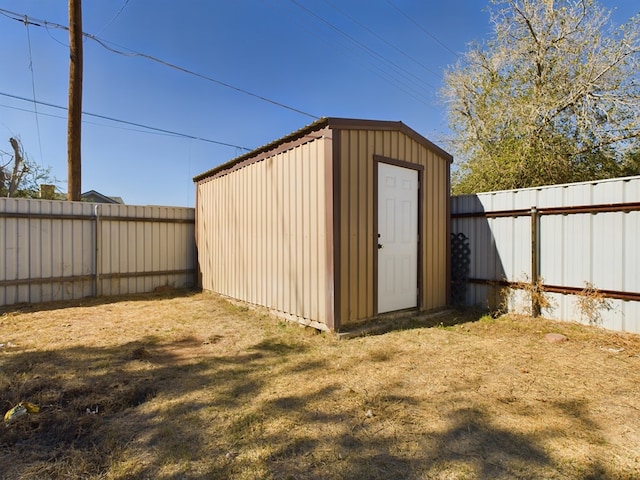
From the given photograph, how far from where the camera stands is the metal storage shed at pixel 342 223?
411 cm

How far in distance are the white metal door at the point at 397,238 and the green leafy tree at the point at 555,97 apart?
4.39 meters

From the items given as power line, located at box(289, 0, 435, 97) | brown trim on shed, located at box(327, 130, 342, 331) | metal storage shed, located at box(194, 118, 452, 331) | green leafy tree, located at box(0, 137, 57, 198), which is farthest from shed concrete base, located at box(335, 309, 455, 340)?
green leafy tree, located at box(0, 137, 57, 198)

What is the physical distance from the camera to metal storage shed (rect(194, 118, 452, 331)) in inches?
162

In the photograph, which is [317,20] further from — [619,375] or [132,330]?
[619,375]

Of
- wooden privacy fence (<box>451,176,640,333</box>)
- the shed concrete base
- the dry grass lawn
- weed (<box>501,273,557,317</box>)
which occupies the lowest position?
the dry grass lawn

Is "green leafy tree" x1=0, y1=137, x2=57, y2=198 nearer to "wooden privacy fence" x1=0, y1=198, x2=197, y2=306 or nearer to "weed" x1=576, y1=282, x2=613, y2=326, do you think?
"wooden privacy fence" x1=0, y1=198, x2=197, y2=306

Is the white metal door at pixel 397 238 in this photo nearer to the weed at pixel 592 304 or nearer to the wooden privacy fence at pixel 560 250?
the wooden privacy fence at pixel 560 250

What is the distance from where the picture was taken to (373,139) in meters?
4.43

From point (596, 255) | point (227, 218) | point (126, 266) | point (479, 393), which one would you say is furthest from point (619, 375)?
point (126, 266)

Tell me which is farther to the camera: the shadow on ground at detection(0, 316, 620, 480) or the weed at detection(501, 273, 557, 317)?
the weed at detection(501, 273, 557, 317)

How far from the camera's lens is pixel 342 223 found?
4.10 metres

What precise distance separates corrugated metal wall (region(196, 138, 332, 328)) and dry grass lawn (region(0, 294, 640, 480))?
70 cm

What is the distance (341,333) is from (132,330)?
2823mm

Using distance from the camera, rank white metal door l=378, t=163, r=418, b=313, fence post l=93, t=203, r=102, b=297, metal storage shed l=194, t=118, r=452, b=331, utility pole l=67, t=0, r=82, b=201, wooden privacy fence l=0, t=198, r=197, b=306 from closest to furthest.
Result: metal storage shed l=194, t=118, r=452, b=331 → white metal door l=378, t=163, r=418, b=313 → wooden privacy fence l=0, t=198, r=197, b=306 → fence post l=93, t=203, r=102, b=297 → utility pole l=67, t=0, r=82, b=201
